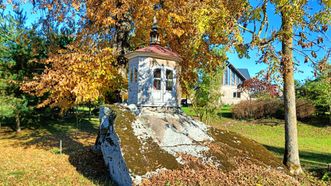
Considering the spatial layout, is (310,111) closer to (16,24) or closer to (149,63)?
(149,63)

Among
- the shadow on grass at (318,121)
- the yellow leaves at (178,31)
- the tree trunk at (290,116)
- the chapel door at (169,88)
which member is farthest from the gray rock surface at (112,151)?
the shadow on grass at (318,121)

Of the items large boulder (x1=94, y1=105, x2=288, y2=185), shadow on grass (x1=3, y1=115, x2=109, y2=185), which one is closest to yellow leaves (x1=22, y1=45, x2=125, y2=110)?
large boulder (x1=94, y1=105, x2=288, y2=185)

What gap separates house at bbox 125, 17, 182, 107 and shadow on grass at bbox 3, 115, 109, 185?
8.77 ft

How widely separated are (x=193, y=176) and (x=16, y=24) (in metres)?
15.9

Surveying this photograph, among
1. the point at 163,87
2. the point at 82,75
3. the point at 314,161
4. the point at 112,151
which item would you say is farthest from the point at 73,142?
the point at 314,161

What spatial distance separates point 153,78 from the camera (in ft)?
30.9

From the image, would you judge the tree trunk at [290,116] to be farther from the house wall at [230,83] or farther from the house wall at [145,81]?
the house wall at [230,83]

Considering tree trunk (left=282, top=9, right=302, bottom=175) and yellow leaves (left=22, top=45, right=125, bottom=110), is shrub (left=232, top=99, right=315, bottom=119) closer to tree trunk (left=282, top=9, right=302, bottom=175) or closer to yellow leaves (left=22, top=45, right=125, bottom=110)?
yellow leaves (left=22, top=45, right=125, bottom=110)

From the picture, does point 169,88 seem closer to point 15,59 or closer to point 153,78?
point 153,78

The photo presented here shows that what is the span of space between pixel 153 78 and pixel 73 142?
7992 mm

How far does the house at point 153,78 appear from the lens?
9375 mm

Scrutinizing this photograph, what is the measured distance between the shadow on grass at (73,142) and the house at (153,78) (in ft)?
8.77

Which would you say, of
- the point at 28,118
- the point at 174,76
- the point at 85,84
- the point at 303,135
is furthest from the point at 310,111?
the point at 28,118

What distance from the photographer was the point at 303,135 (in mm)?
20469
